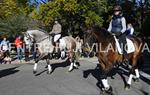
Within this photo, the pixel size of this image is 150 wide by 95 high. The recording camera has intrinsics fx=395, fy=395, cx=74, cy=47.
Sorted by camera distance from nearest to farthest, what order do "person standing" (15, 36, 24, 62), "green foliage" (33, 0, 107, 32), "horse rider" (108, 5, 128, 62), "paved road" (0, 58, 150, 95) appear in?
"paved road" (0, 58, 150, 95) → "horse rider" (108, 5, 128, 62) → "person standing" (15, 36, 24, 62) → "green foliage" (33, 0, 107, 32)

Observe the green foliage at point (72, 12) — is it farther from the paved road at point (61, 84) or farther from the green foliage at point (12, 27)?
the paved road at point (61, 84)

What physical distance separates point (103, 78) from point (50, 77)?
4.57m

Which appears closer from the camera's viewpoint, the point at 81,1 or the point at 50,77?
the point at 50,77

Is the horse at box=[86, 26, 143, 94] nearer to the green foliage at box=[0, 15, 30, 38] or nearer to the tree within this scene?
the tree

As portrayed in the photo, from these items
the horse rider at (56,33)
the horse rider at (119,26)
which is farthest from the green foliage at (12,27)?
the horse rider at (119,26)

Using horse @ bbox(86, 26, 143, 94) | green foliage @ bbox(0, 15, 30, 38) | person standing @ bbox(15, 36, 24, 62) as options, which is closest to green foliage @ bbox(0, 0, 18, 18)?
green foliage @ bbox(0, 15, 30, 38)

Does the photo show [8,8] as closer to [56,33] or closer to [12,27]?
[12,27]

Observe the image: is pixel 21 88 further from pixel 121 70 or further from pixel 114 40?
pixel 121 70

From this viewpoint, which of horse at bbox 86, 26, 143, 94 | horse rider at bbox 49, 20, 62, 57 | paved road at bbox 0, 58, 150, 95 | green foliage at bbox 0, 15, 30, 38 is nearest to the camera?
A: horse at bbox 86, 26, 143, 94

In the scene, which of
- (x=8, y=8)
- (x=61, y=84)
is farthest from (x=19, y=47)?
(x=8, y=8)

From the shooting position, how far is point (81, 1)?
1454 inches

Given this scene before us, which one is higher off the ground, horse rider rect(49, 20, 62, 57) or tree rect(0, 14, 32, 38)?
tree rect(0, 14, 32, 38)

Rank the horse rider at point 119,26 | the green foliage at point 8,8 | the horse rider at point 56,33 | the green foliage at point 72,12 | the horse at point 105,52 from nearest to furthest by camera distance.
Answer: the horse at point 105,52 < the horse rider at point 119,26 < the horse rider at point 56,33 < the green foliage at point 72,12 < the green foliage at point 8,8

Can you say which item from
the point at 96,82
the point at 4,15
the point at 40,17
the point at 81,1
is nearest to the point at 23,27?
the point at 40,17
